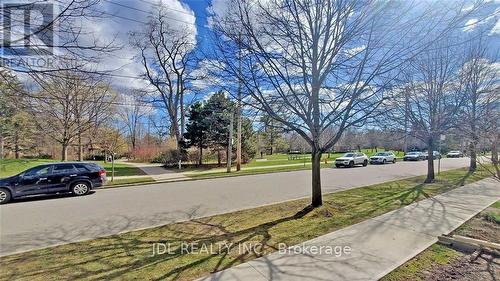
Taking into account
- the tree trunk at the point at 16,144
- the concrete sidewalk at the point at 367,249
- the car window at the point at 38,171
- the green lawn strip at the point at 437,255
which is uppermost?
the tree trunk at the point at 16,144

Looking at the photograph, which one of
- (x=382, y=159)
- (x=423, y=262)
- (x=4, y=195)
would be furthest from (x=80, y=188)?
(x=382, y=159)

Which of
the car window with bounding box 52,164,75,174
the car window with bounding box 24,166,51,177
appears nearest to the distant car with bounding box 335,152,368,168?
the car window with bounding box 52,164,75,174

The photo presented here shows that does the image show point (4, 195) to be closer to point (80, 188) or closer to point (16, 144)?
point (80, 188)

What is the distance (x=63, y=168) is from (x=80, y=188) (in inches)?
44.8

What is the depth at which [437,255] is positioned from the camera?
4406 mm

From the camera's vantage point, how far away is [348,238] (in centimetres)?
507

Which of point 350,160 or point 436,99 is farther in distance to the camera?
point 350,160

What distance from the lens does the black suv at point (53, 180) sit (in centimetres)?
946

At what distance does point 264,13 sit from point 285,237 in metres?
5.51

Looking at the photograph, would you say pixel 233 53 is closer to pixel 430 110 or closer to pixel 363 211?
pixel 363 211

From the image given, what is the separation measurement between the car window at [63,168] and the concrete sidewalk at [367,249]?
1033 cm

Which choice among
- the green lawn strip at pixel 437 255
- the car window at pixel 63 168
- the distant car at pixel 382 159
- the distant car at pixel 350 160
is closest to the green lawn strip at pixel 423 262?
the green lawn strip at pixel 437 255

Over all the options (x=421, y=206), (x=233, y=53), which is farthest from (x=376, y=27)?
(x=421, y=206)

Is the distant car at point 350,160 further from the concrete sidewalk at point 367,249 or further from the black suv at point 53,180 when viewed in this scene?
the black suv at point 53,180
